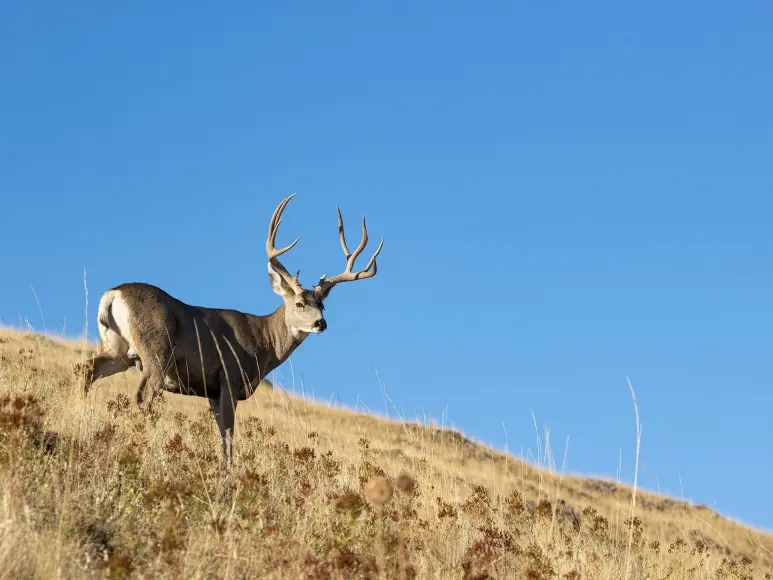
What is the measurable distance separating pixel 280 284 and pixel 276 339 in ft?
2.63

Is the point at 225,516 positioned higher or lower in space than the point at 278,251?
lower

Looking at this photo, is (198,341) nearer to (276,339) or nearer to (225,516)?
(276,339)

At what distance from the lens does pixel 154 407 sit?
30.7 ft

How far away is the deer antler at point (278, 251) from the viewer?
12508 mm

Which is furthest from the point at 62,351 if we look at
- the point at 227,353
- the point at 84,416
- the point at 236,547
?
the point at 236,547

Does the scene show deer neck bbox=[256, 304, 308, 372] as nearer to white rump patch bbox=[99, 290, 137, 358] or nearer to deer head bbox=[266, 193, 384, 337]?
deer head bbox=[266, 193, 384, 337]

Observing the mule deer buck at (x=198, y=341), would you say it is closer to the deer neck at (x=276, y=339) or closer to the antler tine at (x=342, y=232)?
the deer neck at (x=276, y=339)

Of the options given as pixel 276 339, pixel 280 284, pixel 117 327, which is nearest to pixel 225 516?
pixel 117 327

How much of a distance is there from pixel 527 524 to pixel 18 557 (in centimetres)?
455

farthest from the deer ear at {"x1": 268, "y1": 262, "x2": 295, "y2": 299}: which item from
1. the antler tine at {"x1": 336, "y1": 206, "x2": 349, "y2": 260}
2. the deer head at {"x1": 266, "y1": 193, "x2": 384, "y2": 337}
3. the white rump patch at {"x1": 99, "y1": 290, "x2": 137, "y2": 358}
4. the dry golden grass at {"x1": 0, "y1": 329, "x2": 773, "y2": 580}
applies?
the dry golden grass at {"x1": 0, "y1": 329, "x2": 773, "y2": 580}

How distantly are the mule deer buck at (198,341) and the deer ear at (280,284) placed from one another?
2cm

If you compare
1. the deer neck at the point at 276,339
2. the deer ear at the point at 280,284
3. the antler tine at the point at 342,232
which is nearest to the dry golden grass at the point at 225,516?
the deer neck at the point at 276,339

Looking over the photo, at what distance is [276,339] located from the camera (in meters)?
12.3

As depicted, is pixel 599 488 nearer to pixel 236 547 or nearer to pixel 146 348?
pixel 146 348
